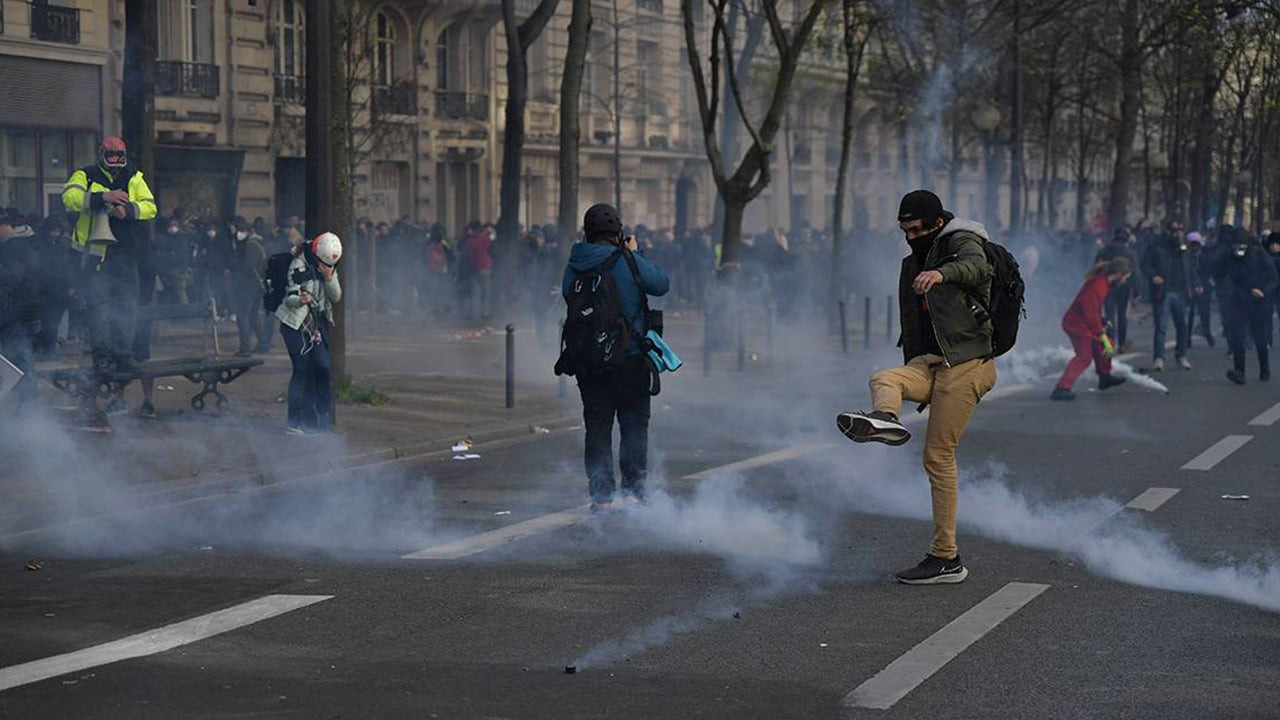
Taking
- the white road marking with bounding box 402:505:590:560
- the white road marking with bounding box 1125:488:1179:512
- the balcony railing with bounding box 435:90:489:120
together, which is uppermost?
the balcony railing with bounding box 435:90:489:120

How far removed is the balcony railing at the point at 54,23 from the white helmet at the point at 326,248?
57.3ft

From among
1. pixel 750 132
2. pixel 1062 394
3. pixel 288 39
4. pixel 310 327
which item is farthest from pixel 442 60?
pixel 310 327

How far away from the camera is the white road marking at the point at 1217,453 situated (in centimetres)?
1325

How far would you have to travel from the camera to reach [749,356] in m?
23.9

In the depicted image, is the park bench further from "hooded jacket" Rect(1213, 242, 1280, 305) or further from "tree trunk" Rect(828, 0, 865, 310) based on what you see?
"tree trunk" Rect(828, 0, 865, 310)

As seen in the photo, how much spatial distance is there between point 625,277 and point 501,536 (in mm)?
1546

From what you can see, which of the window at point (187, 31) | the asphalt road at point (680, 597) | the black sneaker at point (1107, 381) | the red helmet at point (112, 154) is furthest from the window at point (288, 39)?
the asphalt road at point (680, 597)

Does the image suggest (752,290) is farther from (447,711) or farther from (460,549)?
(447,711)

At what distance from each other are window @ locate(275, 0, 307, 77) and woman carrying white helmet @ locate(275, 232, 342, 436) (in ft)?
76.7

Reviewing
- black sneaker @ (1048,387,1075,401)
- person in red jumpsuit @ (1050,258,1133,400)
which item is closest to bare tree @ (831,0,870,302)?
person in red jumpsuit @ (1050,258,1133,400)

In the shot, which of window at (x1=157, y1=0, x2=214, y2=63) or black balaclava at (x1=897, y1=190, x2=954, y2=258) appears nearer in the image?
black balaclava at (x1=897, y1=190, x2=954, y2=258)

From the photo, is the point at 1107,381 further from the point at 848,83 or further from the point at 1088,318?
the point at 848,83

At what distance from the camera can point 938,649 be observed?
710 centimetres

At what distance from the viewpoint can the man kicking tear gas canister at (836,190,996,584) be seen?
27.1 ft
